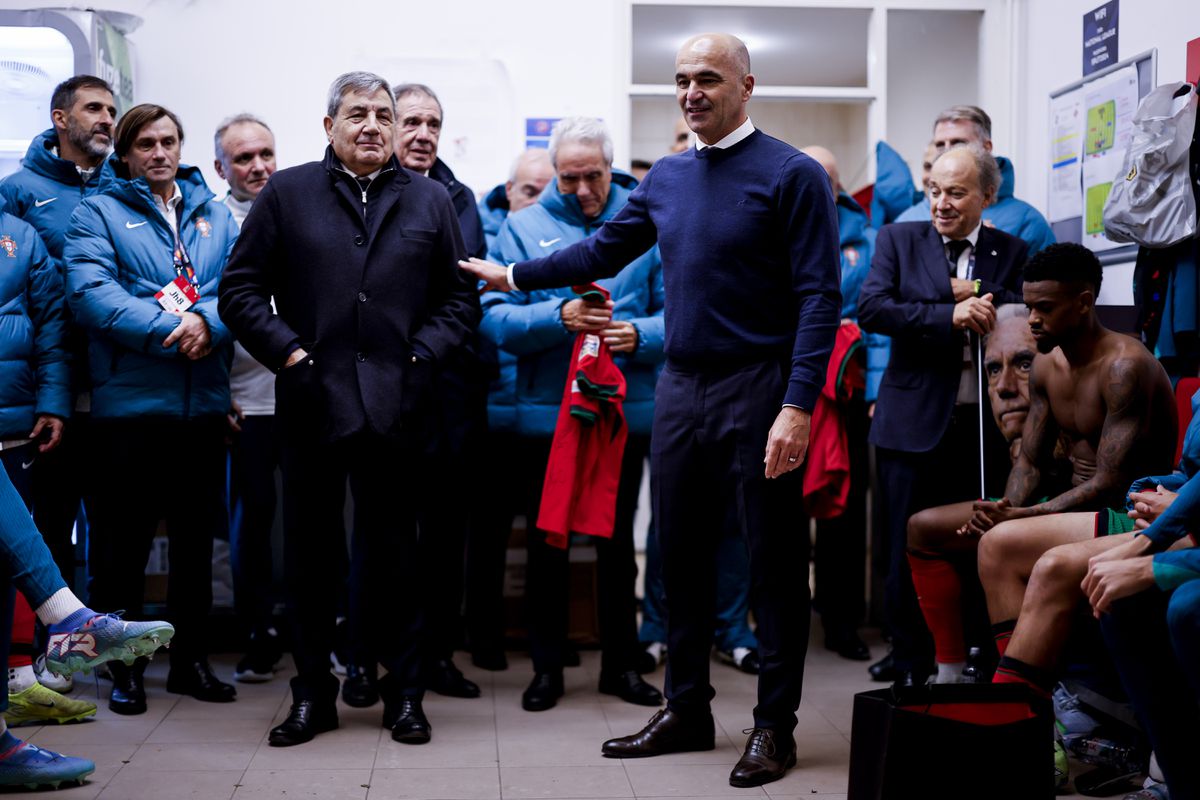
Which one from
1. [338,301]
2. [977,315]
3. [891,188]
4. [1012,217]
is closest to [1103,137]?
[1012,217]

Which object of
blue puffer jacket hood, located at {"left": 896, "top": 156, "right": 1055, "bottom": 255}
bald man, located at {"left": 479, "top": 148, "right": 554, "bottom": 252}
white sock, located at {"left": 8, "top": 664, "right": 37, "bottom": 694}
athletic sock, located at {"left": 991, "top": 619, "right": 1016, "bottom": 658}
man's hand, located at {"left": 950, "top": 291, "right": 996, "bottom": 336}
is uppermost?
bald man, located at {"left": 479, "top": 148, "right": 554, "bottom": 252}

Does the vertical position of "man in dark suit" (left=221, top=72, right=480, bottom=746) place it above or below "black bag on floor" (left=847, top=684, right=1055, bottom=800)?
above

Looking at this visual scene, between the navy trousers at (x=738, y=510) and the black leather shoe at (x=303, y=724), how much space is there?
94 cm

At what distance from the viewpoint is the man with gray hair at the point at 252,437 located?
4.18 meters

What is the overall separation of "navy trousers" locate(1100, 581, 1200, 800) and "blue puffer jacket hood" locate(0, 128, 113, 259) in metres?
3.15

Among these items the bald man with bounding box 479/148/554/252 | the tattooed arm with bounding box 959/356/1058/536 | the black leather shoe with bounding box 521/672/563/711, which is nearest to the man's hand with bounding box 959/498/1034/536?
the tattooed arm with bounding box 959/356/1058/536

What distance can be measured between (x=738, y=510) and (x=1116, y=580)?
949mm

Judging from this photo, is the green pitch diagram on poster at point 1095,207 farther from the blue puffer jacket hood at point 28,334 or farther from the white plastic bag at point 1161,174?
the blue puffer jacket hood at point 28,334

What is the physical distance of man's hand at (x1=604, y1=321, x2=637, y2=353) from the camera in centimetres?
364

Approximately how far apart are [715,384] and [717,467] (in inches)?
8.1

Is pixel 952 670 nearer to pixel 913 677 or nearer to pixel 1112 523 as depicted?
pixel 913 677

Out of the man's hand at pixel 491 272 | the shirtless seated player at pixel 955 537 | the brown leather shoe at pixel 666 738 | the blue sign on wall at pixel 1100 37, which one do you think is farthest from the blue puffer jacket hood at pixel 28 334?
the blue sign on wall at pixel 1100 37

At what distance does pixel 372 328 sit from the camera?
3.32 metres

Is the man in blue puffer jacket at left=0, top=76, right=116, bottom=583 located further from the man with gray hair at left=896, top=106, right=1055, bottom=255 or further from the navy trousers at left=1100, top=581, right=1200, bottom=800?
the navy trousers at left=1100, top=581, right=1200, bottom=800
